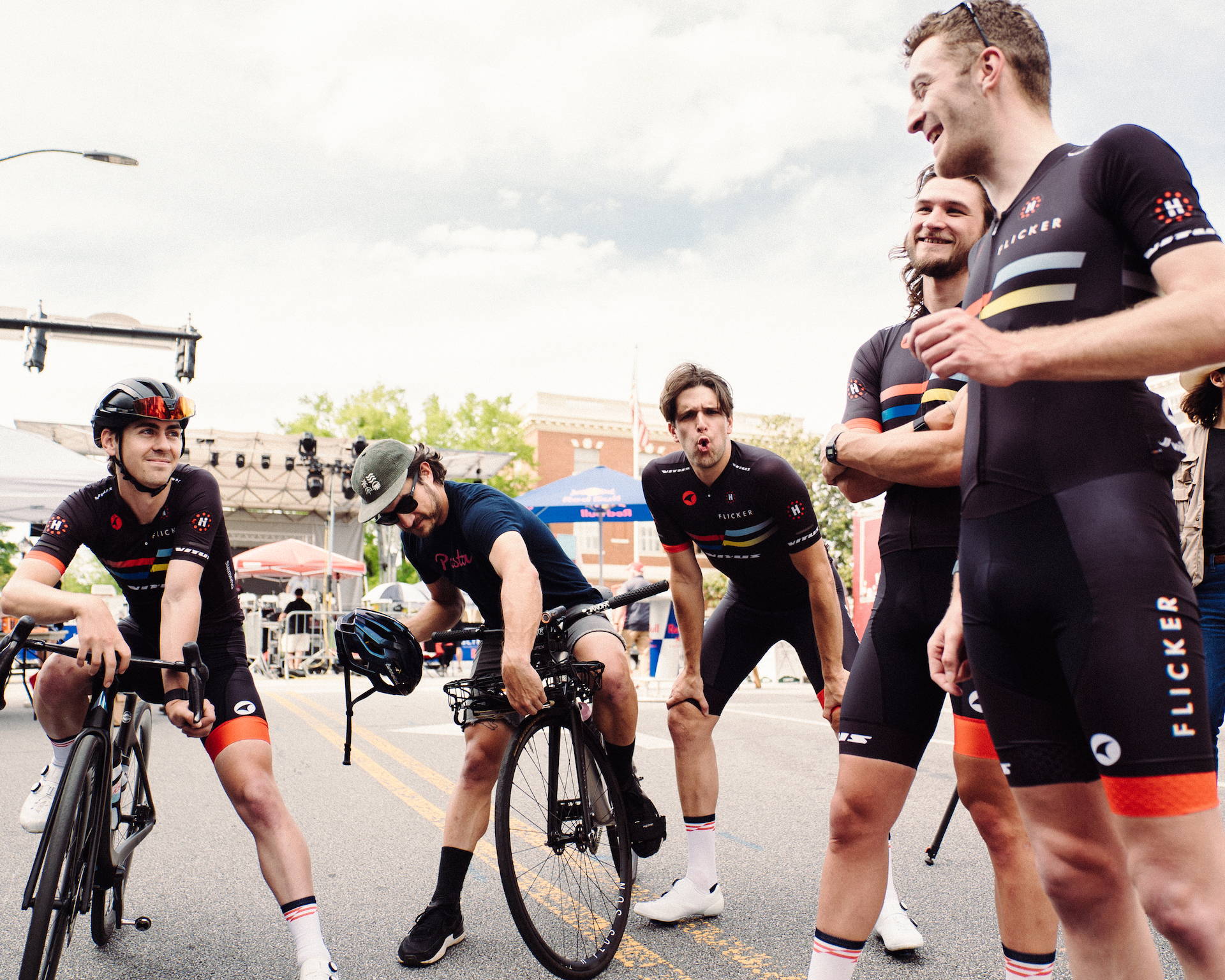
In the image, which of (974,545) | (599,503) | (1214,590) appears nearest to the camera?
(974,545)

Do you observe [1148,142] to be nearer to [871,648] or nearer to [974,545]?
[974,545]

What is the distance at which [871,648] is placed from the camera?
291 cm

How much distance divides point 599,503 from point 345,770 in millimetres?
7403

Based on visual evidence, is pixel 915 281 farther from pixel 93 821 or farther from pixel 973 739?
pixel 93 821

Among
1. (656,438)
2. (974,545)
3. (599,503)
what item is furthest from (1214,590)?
(656,438)

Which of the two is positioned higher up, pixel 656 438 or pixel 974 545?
pixel 656 438

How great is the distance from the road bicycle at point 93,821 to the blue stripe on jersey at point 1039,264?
2481 mm

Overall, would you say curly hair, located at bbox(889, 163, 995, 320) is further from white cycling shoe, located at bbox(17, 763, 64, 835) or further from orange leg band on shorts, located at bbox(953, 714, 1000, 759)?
white cycling shoe, located at bbox(17, 763, 64, 835)

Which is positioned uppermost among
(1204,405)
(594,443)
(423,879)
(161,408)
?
(594,443)

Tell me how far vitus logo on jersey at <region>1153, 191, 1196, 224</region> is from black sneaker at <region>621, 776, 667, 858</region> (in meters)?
2.86

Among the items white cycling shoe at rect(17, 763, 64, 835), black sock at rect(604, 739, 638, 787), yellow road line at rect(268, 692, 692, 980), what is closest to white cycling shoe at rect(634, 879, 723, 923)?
yellow road line at rect(268, 692, 692, 980)

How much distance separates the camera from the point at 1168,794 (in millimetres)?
1591

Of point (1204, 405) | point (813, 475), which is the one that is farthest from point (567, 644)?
point (813, 475)

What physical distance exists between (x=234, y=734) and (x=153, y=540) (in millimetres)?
798
